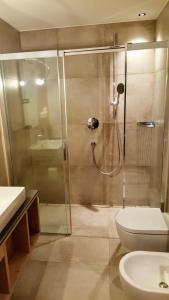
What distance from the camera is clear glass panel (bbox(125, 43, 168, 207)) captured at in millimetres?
2346

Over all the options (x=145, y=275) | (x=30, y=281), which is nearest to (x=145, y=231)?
(x=145, y=275)

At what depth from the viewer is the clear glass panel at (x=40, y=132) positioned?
2.22 metres

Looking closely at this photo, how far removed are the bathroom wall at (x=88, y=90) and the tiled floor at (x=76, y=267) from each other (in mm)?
555

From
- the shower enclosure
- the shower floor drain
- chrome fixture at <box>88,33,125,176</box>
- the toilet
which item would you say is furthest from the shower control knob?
the shower floor drain

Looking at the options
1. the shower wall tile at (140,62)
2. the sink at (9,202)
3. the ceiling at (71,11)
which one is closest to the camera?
the sink at (9,202)

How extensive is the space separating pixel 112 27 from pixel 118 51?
299mm

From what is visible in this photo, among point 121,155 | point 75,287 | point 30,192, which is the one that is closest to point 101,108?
point 121,155

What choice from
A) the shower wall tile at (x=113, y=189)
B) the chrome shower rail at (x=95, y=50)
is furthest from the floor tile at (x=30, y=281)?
the chrome shower rail at (x=95, y=50)

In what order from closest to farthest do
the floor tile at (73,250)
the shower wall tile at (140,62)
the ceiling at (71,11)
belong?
the ceiling at (71,11), the floor tile at (73,250), the shower wall tile at (140,62)

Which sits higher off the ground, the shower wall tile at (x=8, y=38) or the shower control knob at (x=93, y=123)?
the shower wall tile at (x=8, y=38)

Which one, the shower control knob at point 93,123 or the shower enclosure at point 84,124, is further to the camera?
the shower control knob at point 93,123

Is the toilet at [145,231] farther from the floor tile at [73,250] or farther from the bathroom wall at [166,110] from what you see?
the floor tile at [73,250]

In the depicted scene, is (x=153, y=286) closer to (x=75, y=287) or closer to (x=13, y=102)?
(x=75, y=287)

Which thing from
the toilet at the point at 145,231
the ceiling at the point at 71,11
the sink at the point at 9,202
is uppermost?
the ceiling at the point at 71,11
